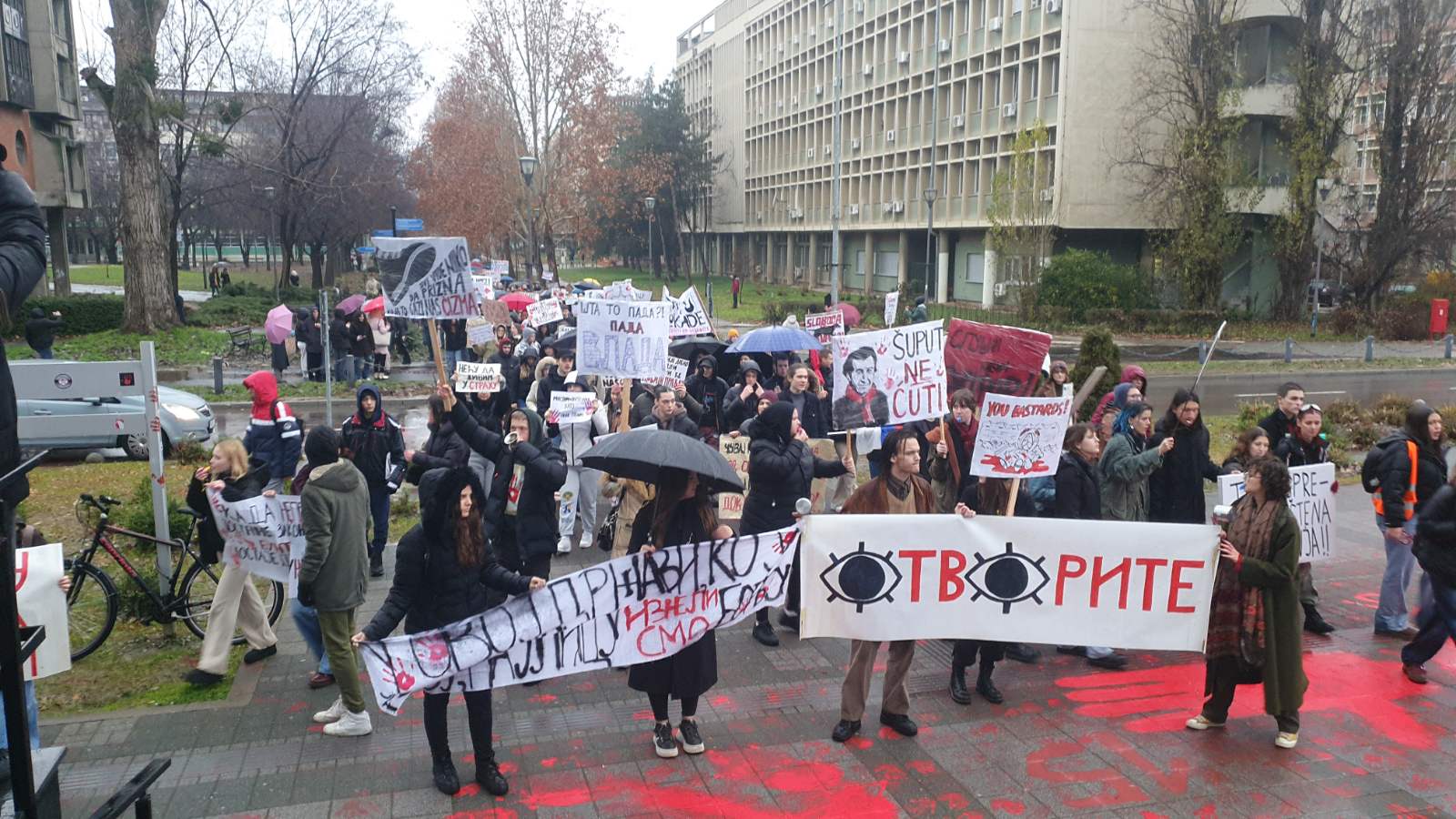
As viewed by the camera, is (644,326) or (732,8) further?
(732,8)

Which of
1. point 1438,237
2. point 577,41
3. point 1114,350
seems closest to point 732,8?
point 577,41

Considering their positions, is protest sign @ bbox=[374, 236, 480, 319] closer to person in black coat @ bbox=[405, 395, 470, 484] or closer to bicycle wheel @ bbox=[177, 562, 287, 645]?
person in black coat @ bbox=[405, 395, 470, 484]

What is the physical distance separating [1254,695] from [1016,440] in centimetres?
252

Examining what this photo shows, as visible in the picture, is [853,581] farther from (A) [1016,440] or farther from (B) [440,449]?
(B) [440,449]

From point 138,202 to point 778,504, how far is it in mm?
29471

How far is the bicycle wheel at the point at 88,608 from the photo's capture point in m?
7.81

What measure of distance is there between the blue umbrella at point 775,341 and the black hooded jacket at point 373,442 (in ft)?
17.8

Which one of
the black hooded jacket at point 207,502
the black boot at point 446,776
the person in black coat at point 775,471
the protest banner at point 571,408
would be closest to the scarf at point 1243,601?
the person in black coat at point 775,471

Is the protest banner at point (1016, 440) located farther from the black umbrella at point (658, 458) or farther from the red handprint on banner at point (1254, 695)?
the black umbrella at point (658, 458)

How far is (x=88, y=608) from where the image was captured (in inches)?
319

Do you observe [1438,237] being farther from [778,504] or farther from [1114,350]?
[778,504]

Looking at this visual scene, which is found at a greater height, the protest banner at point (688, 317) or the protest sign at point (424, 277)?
the protest sign at point (424, 277)

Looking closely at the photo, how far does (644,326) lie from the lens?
1112cm

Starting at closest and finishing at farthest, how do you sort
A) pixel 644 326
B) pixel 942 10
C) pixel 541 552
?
pixel 541 552 < pixel 644 326 < pixel 942 10
